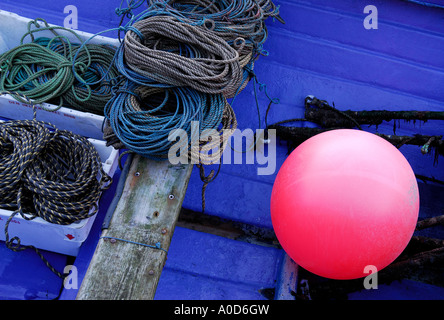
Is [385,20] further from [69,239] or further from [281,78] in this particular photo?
[69,239]

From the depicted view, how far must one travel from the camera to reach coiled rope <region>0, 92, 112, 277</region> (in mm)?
2260

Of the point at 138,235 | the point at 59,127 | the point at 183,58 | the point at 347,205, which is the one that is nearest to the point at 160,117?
the point at 183,58

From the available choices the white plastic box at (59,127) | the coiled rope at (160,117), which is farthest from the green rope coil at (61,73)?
the coiled rope at (160,117)

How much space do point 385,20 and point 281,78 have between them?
133 cm

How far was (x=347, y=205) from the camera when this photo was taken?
1852 millimetres

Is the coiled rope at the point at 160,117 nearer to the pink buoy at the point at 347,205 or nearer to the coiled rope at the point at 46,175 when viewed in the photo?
the coiled rope at the point at 46,175

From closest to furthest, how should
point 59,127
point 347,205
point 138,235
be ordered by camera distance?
1. point 347,205
2. point 138,235
3. point 59,127

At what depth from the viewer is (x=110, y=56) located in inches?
124

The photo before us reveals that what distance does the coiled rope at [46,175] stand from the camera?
226 centimetres

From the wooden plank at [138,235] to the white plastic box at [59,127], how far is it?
35cm

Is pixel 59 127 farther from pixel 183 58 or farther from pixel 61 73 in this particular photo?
pixel 183 58

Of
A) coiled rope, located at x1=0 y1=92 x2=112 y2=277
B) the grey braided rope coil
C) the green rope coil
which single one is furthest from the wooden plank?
the green rope coil

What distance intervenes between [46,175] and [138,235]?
786 mm
